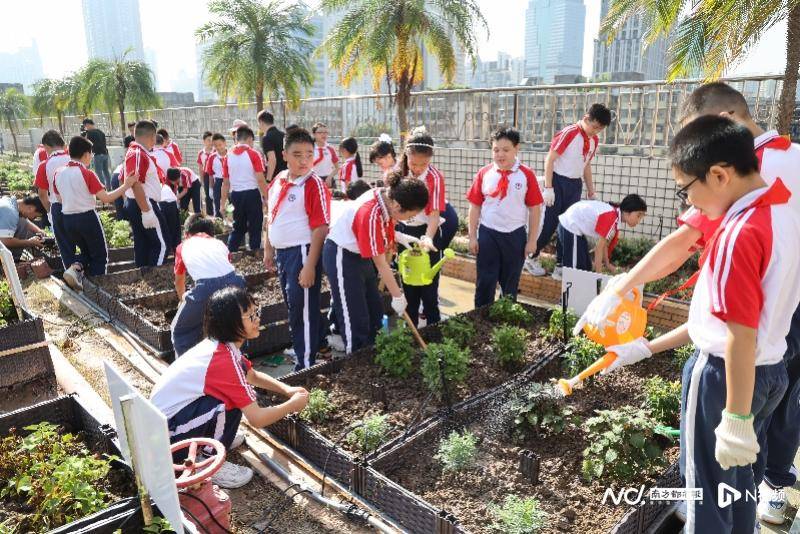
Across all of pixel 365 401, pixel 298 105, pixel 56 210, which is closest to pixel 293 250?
pixel 365 401

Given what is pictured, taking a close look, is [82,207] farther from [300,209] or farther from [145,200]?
[300,209]

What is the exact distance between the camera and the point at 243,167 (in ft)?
24.4

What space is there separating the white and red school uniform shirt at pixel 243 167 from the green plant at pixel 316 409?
467cm

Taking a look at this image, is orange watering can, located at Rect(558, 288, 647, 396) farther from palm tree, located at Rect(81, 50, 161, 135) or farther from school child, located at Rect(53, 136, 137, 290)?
palm tree, located at Rect(81, 50, 161, 135)

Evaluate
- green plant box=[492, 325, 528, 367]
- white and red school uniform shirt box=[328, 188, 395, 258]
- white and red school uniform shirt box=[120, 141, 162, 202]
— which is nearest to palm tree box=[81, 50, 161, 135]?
white and red school uniform shirt box=[120, 141, 162, 202]

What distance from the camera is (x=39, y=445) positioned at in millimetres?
2656

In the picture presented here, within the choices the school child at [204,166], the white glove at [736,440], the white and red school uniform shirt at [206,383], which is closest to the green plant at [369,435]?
the white and red school uniform shirt at [206,383]

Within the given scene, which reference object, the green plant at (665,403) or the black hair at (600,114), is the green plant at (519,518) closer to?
the green plant at (665,403)

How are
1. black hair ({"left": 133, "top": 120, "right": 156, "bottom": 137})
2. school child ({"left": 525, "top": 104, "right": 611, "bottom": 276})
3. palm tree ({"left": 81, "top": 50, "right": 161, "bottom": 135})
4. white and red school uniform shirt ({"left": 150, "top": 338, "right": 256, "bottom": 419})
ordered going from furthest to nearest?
palm tree ({"left": 81, "top": 50, "right": 161, "bottom": 135})
black hair ({"left": 133, "top": 120, "right": 156, "bottom": 137})
school child ({"left": 525, "top": 104, "right": 611, "bottom": 276})
white and red school uniform shirt ({"left": 150, "top": 338, "right": 256, "bottom": 419})

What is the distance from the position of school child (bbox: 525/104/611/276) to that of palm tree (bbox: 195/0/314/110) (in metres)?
8.30

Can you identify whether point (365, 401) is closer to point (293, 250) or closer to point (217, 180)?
point (293, 250)

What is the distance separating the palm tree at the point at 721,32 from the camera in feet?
16.5

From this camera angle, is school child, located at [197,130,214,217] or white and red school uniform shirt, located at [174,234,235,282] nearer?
white and red school uniform shirt, located at [174,234,235,282]

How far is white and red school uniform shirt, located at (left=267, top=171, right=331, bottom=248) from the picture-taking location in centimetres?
419
